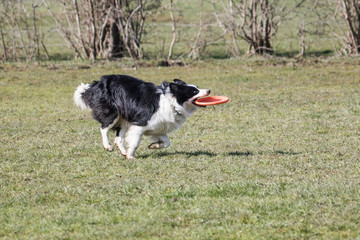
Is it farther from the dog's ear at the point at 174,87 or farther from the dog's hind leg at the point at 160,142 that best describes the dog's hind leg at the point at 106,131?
the dog's ear at the point at 174,87

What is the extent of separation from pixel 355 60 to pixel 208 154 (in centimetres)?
1334

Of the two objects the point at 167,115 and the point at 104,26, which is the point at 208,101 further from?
the point at 104,26

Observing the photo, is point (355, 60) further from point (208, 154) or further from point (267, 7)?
point (208, 154)

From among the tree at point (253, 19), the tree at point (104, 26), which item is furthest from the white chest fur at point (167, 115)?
the tree at point (253, 19)

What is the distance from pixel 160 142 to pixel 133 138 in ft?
1.74

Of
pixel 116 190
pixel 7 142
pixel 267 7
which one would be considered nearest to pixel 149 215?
pixel 116 190

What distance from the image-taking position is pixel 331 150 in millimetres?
9430

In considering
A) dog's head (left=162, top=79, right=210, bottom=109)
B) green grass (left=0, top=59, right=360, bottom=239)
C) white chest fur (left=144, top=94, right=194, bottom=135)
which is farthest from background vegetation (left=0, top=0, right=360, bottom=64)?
dog's head (left=162, top=79, right=210, bottom=109)

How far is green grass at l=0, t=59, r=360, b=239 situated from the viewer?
19.1ft

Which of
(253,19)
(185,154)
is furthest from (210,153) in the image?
(253,19)

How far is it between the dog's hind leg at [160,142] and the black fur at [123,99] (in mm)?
476

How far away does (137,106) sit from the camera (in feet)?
29.3

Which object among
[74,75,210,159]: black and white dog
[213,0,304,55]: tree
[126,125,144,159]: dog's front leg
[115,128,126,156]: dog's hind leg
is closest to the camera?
[74,75,210,159]: black and white dog

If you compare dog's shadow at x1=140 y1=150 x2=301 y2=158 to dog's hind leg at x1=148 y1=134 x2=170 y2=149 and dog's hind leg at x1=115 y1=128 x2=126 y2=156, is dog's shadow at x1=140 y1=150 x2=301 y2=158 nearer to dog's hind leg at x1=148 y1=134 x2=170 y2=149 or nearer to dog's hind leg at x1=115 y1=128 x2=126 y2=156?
dog's hind leg at x1=148 y1=134 x2=170 y2=149
